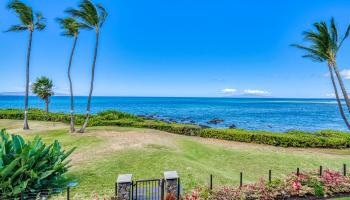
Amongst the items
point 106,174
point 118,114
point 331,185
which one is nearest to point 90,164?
point 106,174

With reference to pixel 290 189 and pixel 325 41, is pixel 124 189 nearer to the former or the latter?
pixel 290 189

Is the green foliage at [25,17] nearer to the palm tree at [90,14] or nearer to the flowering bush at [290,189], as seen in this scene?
the palm tree at [90,14]

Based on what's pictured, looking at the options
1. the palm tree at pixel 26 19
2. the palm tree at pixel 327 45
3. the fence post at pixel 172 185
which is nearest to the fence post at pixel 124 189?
the fence post at pixel 172 185

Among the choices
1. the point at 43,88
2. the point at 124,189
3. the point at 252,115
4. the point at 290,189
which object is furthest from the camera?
the point at 252,115

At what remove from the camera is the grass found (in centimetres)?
951

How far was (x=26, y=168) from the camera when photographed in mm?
7008

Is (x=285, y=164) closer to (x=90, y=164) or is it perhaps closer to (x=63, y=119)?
(x=90, y=164)

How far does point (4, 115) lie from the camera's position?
99.5 ft

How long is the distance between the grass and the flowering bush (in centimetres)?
209

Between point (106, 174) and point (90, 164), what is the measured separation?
166 cm

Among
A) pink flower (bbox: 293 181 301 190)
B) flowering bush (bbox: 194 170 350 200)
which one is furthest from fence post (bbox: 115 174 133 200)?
pink flower (bbox: 293 181 301 190)

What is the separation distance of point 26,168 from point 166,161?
6.10 metres

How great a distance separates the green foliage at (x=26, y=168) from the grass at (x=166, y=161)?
1.06 m

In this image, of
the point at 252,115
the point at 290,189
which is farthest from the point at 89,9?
the point at 252,115
